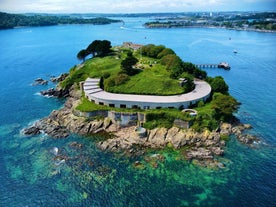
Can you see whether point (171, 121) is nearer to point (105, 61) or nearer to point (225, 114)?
point (225, 114)

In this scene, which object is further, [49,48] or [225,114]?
[49,48]

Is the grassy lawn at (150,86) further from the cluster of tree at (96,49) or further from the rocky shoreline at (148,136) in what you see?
the cluster of tree at (96,49)

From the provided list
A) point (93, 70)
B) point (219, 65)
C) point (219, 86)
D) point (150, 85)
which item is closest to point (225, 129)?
point (219, 86)

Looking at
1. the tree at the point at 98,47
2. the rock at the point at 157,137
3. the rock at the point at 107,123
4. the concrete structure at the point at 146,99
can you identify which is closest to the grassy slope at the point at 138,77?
the concrete structure at the point at 146,99

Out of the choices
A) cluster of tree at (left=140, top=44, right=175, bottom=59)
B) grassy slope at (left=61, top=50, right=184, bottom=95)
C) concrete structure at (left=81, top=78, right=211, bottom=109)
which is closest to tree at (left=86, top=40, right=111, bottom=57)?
grassy slope at (left=61, top=50, right=184, bottom=95)

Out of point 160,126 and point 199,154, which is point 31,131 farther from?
point 199,154

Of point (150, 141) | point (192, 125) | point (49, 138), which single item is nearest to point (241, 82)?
point (192, 125)

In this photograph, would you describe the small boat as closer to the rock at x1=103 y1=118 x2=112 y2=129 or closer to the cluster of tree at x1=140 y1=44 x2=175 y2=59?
the cluster of tree at x1=140 y1=44 x2=175 y2=59
